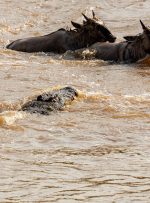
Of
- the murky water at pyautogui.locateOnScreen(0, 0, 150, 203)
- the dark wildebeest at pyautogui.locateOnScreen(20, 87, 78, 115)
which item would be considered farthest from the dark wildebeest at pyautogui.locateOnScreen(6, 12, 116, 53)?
the dark wildebeest at pyautogui.locateOnScreen(20, 87, 78, 115)

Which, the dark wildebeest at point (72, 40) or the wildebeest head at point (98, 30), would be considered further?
the dark wildebeest at point (72, 40)

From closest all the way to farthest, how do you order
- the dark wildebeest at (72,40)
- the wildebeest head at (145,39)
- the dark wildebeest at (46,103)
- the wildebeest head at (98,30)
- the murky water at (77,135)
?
the murky water at (77,135)
the dark wildebeest at (46,103)
the wildebeest head at (145,39)
the wildebeest head at (98,30)
the dark wildebeest at (72,40)

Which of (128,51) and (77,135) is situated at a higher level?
(77,135)

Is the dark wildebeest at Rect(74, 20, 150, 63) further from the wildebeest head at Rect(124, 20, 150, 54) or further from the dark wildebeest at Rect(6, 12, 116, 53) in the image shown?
the dark wildebeest at Rect(6, 12, 116, 53)

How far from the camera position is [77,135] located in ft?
26.3

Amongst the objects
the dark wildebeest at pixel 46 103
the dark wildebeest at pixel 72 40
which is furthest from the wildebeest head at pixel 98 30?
the dark wildebeest at pixel 46 103

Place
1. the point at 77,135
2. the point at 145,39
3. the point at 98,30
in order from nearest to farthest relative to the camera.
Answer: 1. the point at 77,135
2. the point at 145,39
3. the point at 98,30

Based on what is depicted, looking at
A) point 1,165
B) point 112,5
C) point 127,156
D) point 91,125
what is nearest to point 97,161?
point 127,156

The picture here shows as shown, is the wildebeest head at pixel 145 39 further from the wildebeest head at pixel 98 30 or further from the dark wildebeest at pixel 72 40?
the dark wildebeest at pixel 72 40

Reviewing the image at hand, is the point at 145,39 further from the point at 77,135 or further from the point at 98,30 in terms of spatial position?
the point at 77,135

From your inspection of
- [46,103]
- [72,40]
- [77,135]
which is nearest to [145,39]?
[72,40]

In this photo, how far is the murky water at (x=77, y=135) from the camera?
6.13 metres

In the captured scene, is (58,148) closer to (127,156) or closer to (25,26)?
(127,156)

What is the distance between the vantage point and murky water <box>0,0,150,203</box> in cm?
613
